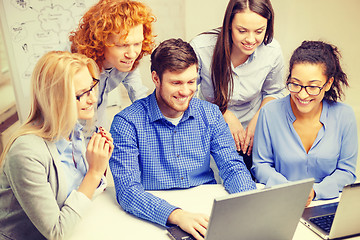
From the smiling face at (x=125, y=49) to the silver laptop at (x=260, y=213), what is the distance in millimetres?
948

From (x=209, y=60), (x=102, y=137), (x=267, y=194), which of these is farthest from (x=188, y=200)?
(x=209, y=60)

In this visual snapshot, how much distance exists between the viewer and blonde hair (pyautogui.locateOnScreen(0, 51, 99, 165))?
1.21m

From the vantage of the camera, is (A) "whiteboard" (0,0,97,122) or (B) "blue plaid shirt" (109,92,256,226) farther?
(A) "whiteboard" (0,0,97,122)

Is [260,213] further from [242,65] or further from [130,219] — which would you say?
[242,65]

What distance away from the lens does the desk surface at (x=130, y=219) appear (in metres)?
1.25

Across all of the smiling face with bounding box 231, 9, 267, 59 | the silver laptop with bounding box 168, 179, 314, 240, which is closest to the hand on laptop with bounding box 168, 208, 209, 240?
the silver laptop with bounding box 168, 179, 314, 240

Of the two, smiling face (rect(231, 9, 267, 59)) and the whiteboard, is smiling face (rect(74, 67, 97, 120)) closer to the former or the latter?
smiling face (rect(231, 9, 267, 59))

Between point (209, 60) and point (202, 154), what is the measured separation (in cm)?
61

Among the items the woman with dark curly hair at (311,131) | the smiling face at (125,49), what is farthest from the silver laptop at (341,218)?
the smiling face at (125,49)

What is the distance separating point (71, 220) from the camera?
1.23 meters

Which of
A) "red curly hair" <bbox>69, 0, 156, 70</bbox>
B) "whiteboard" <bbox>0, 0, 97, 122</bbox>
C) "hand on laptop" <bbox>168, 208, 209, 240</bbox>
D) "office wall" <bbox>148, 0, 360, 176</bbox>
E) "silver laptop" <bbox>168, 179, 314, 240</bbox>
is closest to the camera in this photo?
"silver laptop" <bbox>168, 179, 314, 240</bbox>

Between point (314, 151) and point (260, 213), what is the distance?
687mm

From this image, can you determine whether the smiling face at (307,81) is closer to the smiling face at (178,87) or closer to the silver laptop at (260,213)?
the smiling face at (178,87)

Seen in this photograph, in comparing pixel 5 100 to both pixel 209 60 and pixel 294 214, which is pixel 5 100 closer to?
pixel 209 60
